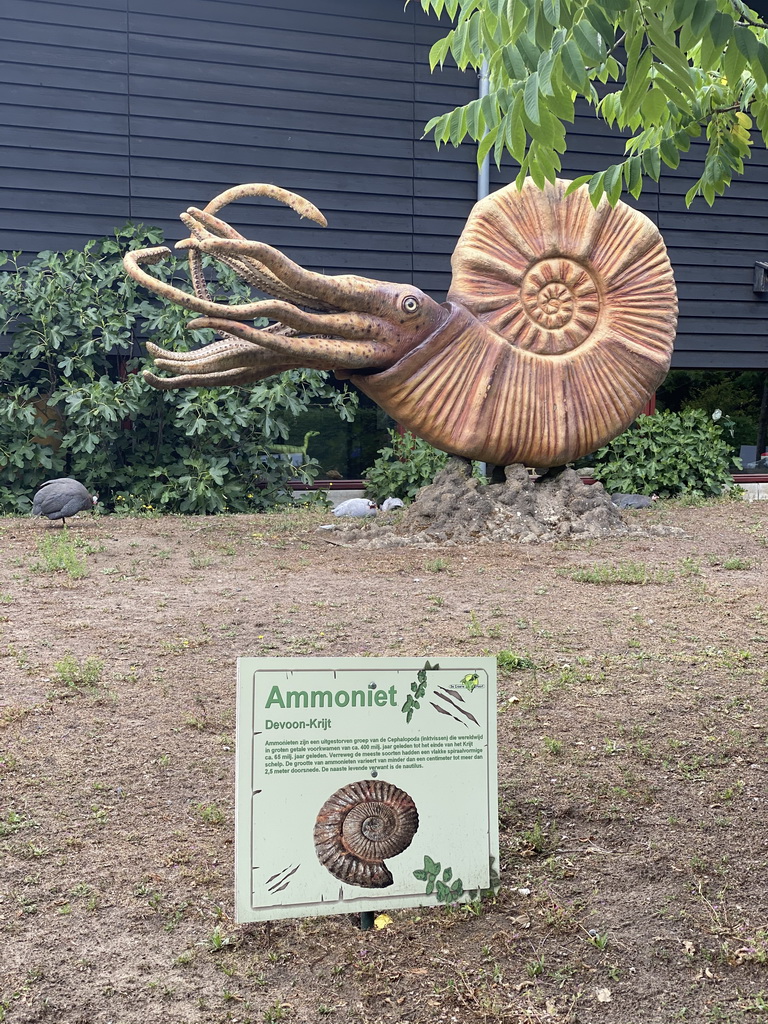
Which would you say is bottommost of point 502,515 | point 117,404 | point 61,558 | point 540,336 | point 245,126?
point 61,558

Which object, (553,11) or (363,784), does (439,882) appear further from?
(553,11)

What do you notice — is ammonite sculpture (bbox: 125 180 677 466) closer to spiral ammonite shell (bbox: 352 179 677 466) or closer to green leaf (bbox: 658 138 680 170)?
spiral ammonite shell (bbox: 352 179 677 466)

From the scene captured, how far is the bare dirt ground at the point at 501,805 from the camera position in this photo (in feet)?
6.71

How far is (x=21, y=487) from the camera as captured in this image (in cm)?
937

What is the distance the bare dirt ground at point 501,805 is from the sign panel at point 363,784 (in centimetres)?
15

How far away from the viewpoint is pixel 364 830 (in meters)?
2.16

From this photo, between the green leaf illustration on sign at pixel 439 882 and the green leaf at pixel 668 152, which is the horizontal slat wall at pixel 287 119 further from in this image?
the green leaf illustration on sign at pixel 439 882

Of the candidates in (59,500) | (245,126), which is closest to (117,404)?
(59,500)

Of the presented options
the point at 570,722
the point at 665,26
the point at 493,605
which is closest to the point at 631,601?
the point at 493,605

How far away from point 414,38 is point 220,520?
19.6 ft

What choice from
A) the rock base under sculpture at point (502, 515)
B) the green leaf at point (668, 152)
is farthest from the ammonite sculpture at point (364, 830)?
the rock base under sculpture at point (502, 515)

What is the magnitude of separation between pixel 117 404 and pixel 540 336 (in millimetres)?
4040

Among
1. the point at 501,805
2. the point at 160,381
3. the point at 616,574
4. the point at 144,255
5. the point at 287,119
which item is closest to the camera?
the point at 501,805

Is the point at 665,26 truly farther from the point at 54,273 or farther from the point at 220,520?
the point at 54,273
